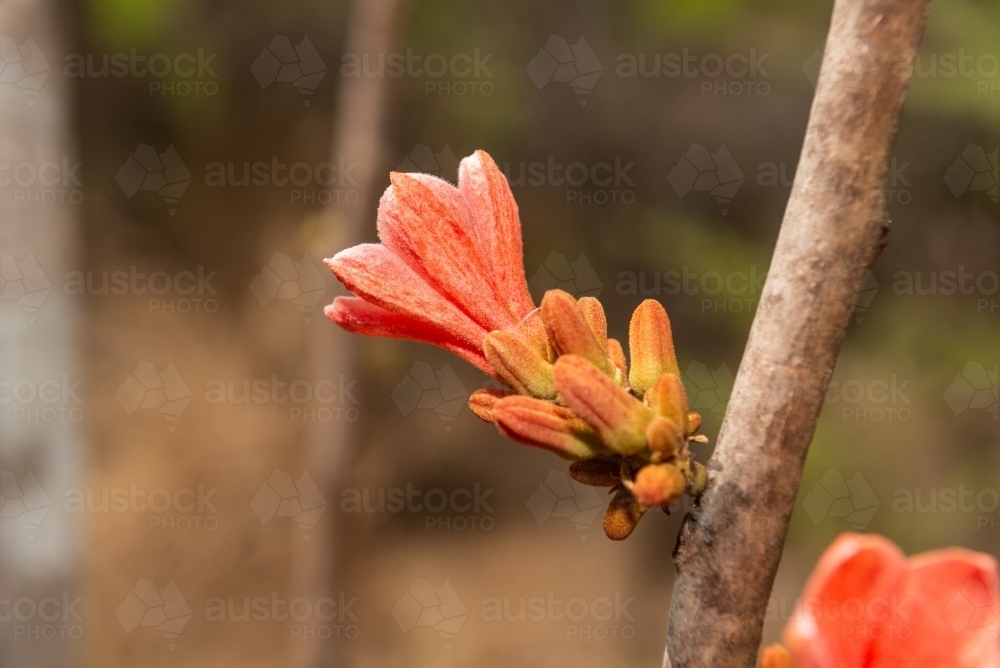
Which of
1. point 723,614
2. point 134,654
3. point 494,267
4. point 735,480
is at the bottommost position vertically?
point 134,654

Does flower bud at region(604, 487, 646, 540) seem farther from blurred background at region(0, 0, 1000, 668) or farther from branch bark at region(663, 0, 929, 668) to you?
blurred background at region(0, 0, 1000, 668)

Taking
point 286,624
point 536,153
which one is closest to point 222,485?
point 286,624

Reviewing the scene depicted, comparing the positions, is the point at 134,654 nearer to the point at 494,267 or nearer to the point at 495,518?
the point at 495,518

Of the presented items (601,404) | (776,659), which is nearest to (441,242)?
(601,404)

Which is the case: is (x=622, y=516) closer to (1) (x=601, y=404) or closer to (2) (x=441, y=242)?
(1) (x=601, y=404)

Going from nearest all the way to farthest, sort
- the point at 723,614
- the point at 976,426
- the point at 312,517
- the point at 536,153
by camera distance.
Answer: the point at 723,614 < the point at 312,517 < the point at 976,426 < the point at 536,153

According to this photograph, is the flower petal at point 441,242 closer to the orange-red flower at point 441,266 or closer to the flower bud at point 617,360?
the orange-red flower at point 441,266

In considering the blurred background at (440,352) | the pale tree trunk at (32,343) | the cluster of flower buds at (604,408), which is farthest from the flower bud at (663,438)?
the blurred background at (440,352)
